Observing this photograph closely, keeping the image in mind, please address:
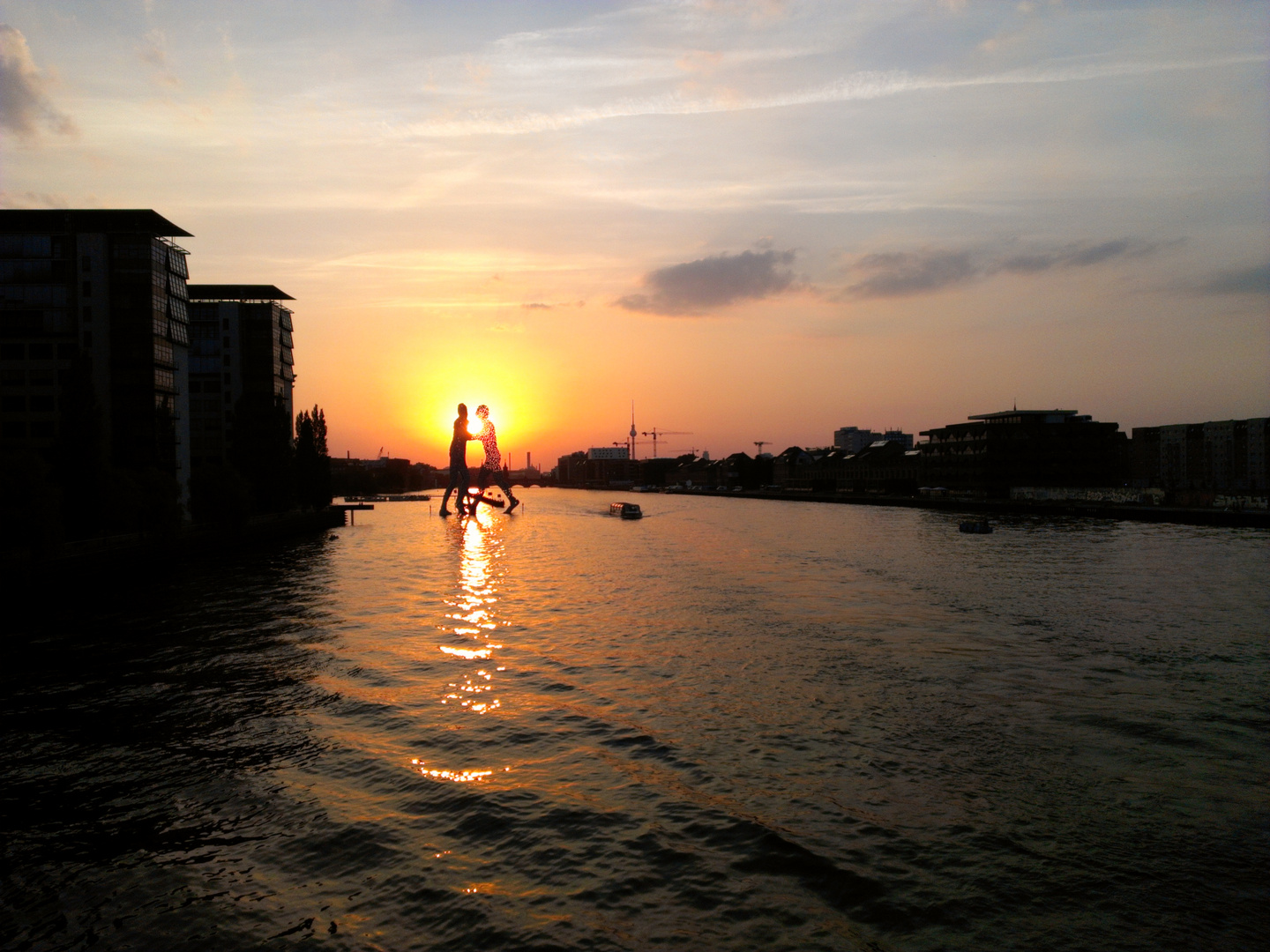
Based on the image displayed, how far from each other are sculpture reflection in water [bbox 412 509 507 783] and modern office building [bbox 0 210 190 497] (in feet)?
120

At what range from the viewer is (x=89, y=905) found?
40.6 feet

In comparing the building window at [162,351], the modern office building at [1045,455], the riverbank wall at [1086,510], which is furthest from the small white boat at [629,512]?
the modern office building at [1045,455]

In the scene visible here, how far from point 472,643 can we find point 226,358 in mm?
111690

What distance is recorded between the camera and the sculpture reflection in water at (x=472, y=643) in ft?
73.4

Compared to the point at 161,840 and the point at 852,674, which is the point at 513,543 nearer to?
the point at 852,674

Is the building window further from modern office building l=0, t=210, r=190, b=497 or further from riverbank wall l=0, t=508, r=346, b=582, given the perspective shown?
riverbank wall l=0, t=508, r=346, b=582

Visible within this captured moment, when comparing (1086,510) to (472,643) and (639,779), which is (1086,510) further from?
(639,779)

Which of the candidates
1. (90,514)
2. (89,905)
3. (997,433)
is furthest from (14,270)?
(997,433)

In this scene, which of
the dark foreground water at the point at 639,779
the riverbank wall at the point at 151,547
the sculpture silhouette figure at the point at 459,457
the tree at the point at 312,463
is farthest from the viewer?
the sculpture silhouette figure at the point at 459,457

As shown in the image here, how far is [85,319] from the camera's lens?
258 feet

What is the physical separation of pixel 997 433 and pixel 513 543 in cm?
10949

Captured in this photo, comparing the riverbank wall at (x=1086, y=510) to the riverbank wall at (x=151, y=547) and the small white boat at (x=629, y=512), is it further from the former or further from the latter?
the riverbank wall at (x=151, y=547)

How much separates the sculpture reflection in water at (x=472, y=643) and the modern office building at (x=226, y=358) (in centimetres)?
7182

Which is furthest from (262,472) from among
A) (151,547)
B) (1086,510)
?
(1086,510)
